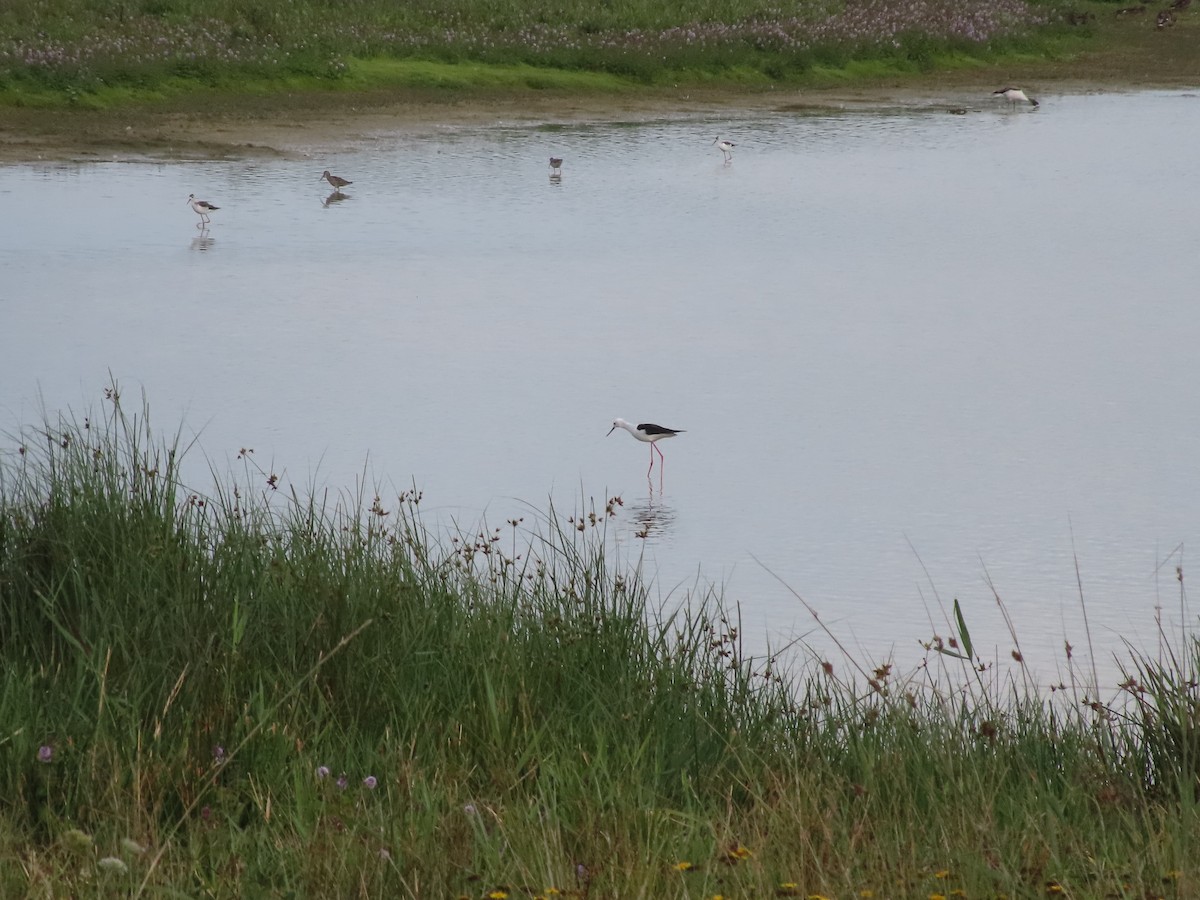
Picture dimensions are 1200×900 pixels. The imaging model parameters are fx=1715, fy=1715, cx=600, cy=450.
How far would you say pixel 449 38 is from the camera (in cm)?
2158

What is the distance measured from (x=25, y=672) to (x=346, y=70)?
16803 millimetres

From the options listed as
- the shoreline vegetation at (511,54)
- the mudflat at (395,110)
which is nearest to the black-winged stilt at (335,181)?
the mudflat at (395,110)

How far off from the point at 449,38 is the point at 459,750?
19181 mm

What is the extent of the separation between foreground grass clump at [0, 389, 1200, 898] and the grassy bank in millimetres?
14004

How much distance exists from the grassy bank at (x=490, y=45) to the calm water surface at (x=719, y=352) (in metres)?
4.72

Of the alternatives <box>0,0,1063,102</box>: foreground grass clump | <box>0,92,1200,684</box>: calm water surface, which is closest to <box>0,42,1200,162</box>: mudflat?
<box>0,0,1063,102</box>: foreground grass clump

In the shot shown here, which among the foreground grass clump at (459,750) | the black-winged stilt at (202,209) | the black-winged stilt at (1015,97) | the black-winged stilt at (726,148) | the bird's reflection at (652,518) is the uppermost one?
the black-winged stilt at (1015,97)

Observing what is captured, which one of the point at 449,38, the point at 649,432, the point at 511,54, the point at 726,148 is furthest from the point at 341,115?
the point at 649,432

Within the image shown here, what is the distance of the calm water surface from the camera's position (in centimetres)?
546

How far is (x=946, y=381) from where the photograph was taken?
7.59 meters

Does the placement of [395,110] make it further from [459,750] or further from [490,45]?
[459,750]

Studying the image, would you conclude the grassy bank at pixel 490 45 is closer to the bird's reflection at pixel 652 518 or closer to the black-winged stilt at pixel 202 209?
the black-winged stilt at pixel 202 209

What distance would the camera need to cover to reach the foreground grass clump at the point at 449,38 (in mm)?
18406

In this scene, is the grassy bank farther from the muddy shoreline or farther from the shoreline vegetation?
the muddy shoreline
